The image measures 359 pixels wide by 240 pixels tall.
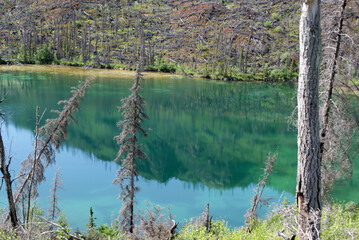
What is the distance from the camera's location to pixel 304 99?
5340 millimetres

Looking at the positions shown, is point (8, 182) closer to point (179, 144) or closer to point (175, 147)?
point (175, 147)

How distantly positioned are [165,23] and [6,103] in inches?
2773

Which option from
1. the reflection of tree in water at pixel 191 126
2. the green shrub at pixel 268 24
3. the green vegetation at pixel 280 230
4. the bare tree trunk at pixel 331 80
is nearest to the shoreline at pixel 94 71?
the reflection of tree in water at pixel 191 126

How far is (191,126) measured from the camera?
3628 centimetres

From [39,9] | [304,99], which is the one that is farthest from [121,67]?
[304,99]

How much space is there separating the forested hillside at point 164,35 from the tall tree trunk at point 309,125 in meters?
65.0

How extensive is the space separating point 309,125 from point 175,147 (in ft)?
79.5

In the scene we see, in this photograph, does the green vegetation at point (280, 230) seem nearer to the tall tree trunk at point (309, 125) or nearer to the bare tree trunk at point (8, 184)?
the tall tree trunk at point (309, 125)

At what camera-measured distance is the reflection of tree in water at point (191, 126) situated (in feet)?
83.6

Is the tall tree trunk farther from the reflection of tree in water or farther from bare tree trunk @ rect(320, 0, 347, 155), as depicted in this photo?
the reflection of tree in water

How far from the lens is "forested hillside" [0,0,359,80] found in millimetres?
76250

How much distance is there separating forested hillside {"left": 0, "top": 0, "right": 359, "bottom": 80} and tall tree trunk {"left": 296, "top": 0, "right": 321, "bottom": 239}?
65.0 meters

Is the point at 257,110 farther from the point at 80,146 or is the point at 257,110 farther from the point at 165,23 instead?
the point at 165,23

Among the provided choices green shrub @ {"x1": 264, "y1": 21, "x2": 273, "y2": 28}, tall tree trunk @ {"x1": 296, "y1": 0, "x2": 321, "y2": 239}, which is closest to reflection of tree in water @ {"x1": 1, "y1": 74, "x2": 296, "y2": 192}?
tall tree trunk @ {"x1": 296, "y1": 0, "x2": 321, "y2": 239}
